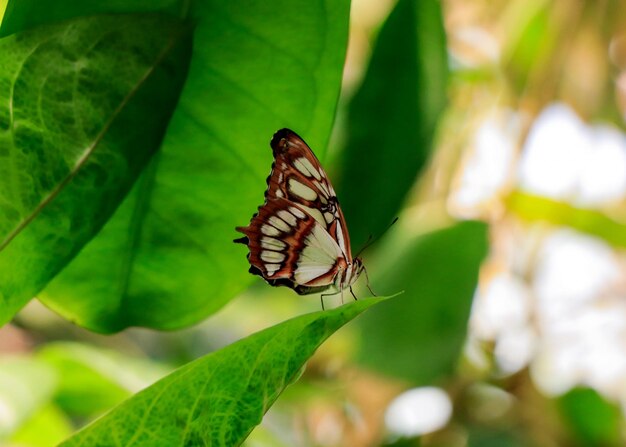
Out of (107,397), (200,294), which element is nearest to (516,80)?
(107,397)

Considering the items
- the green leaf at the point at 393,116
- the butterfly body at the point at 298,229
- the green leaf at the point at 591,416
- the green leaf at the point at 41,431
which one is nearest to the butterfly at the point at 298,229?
the butterfly body at the point at 298,229

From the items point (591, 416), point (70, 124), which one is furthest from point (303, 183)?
point (591, 416)

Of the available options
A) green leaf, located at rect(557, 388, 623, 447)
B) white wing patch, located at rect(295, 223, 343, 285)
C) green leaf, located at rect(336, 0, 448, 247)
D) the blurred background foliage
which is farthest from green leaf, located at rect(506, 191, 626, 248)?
white wing patch, located at rect(295, 223, 343, 285)

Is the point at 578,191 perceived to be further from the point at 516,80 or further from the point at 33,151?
the point at 33,151

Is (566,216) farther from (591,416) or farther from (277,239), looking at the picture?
(277,239)

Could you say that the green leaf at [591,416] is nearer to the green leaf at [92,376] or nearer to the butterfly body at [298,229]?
the green leaf at [92,376]

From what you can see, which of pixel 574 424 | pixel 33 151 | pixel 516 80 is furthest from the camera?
pixel 516 80
